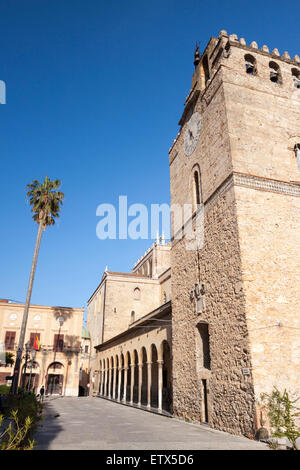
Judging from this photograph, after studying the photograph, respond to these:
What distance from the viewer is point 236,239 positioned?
11188 millimetres

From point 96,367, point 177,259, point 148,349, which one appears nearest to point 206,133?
point 177,259

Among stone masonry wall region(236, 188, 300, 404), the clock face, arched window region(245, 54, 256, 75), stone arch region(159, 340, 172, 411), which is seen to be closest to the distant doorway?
stone arch region(159, 340, 172, 411)

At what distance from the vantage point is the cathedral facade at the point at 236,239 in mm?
10117

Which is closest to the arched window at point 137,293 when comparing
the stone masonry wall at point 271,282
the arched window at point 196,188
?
the arched window at point 196,188

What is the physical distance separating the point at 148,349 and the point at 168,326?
4.32 m

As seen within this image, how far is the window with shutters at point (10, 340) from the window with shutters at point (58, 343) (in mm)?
4543

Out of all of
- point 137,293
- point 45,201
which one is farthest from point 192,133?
point 137,293

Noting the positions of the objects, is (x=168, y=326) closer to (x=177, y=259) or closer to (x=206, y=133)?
(x=177, y=259)

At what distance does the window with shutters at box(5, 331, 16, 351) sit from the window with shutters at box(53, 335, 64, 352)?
14.9 feet

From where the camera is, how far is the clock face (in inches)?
625

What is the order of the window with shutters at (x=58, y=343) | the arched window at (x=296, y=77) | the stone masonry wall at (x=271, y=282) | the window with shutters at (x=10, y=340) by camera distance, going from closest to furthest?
the stone masonry wall at (x=271, y=282)
the arched window at (x=296, y=77)
the window with shutters at (x=10, y=340)
the window with shutters at (x=58, y=343)

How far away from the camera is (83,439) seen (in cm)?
884

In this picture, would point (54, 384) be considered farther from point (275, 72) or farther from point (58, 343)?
point (275, 72)

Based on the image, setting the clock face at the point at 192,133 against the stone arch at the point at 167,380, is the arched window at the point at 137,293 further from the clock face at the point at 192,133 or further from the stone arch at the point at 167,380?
the clock face at the point at 192,133
